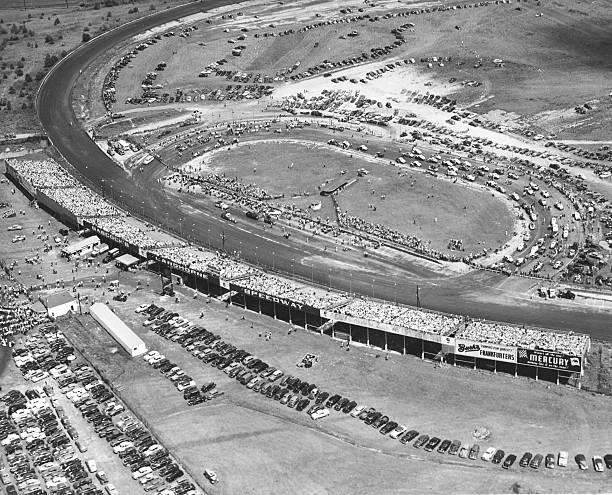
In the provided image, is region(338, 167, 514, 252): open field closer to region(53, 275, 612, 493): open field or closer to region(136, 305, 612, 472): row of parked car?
region(53, 275, 612, 493): open field

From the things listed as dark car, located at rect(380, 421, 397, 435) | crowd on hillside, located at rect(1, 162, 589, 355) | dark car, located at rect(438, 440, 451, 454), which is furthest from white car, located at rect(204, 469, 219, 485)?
crowd on hillside, located at rect(1, 162, 589, 355)

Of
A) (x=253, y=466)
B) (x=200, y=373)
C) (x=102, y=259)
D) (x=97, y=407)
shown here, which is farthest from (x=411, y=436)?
(x=102, y=259)

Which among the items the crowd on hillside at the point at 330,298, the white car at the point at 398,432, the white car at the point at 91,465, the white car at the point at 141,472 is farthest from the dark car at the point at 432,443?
the white car at the point at 91,465

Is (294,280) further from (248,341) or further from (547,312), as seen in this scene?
(547,312)

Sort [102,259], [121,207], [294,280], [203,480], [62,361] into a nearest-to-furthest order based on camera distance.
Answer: [203,480]
[62,361]
[294,280]
[102,259]
[121,207]

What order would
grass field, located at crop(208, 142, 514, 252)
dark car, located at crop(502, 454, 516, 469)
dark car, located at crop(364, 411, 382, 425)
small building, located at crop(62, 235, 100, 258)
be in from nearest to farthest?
dark car, located at crop(502, 454, 516, 469) → dark car, located at crop(364, 411, 382, 425) → grass field, located at crop(208, 142, 514, 252) → small building, located at crop(62, 235, 100, 258)

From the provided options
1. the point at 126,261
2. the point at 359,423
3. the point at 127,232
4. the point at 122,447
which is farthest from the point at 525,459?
the point at 127,232
